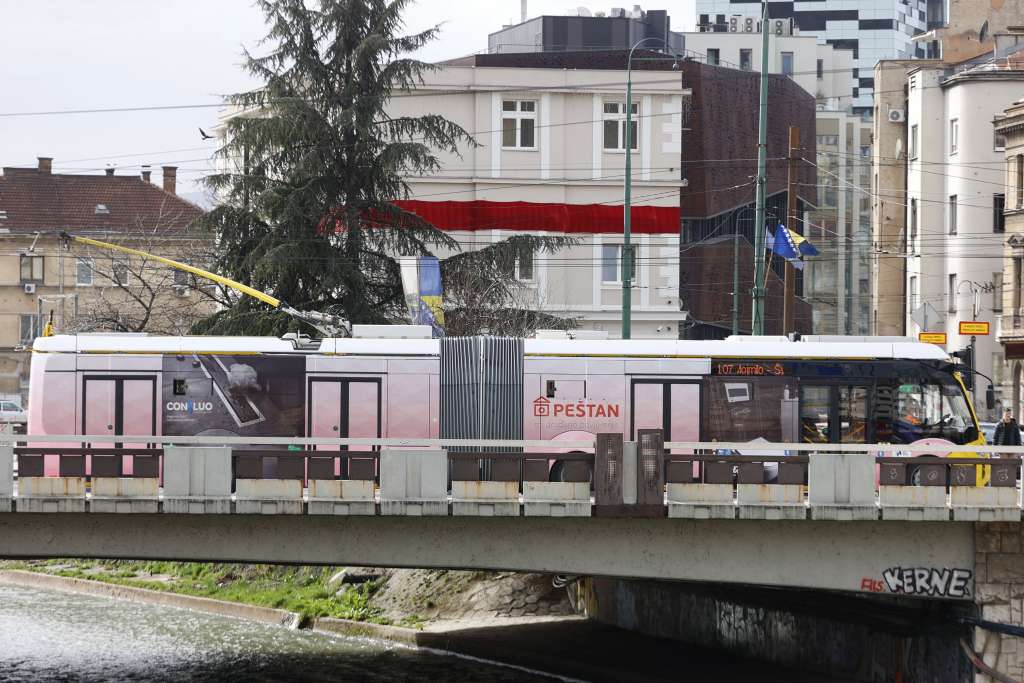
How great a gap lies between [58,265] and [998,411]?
4101 centimetres

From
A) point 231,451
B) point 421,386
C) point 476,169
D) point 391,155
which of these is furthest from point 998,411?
point 231,451

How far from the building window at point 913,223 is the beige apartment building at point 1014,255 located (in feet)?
36.4

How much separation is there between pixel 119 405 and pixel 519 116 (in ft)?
108

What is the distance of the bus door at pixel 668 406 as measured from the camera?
30000mm

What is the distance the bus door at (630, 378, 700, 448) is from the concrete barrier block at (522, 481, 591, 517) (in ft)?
17.7

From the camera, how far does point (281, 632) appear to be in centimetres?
3847

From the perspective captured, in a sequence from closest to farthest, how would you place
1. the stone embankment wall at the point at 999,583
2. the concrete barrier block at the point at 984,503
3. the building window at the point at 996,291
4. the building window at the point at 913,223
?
the concrete barrier block at the point at 984,503 < the stone embankment wall at the point at 999,583 < the building window at the point at 996,291 < the building window at the point at 913,223

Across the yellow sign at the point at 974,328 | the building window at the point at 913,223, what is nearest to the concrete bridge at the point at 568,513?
the yellow sign at the point at 974,328

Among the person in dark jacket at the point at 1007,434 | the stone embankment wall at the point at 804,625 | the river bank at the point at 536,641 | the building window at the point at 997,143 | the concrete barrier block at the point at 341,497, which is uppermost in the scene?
the building window at the point at 997,143

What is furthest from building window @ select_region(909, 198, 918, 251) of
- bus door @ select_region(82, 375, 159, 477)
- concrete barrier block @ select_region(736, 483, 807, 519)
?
concrete barrier block @ select_region(736, 483, 807, 519)

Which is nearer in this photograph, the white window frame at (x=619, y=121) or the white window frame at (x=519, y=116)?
the white window frame at (x=519, y=116)

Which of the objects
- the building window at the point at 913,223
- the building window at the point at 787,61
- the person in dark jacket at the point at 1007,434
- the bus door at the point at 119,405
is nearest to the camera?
the bus door at the point at 119,405

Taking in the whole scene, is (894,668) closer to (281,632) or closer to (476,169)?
(281,632)

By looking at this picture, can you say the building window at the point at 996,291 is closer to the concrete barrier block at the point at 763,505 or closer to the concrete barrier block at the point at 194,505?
the concrete barrier block at the point at 763,505
